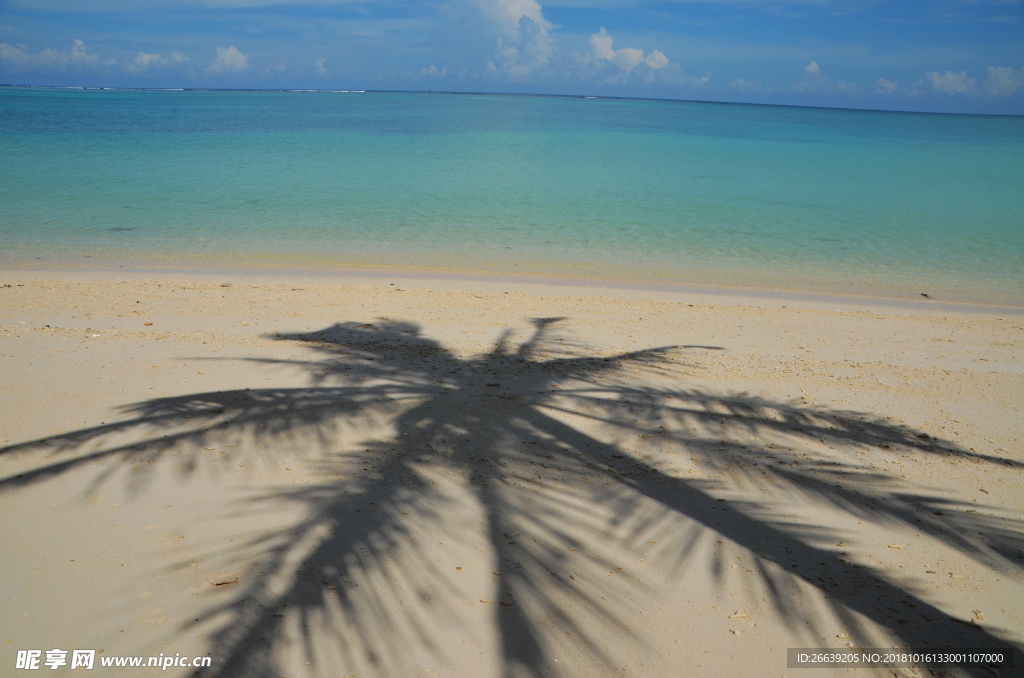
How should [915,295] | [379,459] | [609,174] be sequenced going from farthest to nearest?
[609,174] → [915,295] → [379,459]

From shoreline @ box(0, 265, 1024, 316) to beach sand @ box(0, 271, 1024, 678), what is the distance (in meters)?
3.85

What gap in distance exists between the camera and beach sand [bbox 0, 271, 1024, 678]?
9.29ft

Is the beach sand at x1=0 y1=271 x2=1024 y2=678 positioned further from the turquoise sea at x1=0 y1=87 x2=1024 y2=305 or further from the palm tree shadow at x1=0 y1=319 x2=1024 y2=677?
the turquoise sea at x1=0 y1=87 x2=1024 y2=305

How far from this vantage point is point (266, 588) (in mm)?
2986

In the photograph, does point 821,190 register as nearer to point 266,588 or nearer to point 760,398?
point 760,398

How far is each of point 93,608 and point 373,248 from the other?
11389mm

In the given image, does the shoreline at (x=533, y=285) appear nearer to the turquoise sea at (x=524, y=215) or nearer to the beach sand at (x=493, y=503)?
the turquoise sea at (x=524, y=215)

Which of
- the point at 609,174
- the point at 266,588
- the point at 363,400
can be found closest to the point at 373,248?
the point at 363,400

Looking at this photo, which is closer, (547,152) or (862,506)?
(862,506)

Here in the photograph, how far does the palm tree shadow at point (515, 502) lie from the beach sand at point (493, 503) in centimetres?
2

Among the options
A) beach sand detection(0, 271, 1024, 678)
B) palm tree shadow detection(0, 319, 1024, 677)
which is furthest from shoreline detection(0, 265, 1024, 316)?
palm tree shadow detection(0, 319, 1024, 677)

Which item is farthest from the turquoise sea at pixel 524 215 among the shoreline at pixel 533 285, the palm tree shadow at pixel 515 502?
the palm tree shadow at pixel 515 502

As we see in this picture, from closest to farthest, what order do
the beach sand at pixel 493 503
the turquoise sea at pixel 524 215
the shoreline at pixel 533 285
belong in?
1. the beach sand at pixel 493 503
2. the shoreline at pixel 533 285
3. the turquoise sea at pixel 524 215

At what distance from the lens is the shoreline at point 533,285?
10.6 metres
